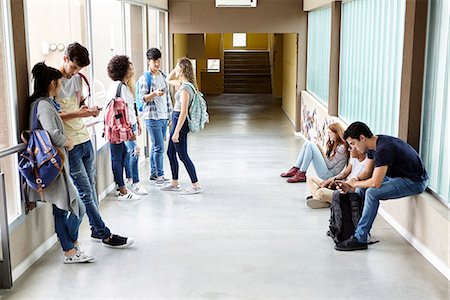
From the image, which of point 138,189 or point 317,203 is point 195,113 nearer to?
point 138,189

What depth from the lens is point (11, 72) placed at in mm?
4395

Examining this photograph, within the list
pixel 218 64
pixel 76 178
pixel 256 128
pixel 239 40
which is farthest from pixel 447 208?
pixel 239 40

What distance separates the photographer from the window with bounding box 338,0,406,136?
5.80 meters

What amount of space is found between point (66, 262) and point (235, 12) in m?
7.90

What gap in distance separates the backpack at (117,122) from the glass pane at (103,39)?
2.20 ft

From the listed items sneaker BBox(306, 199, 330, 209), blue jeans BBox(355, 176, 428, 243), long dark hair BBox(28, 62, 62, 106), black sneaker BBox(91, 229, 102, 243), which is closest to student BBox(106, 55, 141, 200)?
black sneaker BBox(91, 229, 102, 243)

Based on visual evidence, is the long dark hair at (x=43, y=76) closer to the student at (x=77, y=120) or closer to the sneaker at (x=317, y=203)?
the student at (x=77, y=120)

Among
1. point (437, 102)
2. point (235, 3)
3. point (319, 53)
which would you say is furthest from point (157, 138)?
point (235, 3)

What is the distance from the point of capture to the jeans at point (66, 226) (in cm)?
459

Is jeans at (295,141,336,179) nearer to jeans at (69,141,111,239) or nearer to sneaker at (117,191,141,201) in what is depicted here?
sneaker at (117,191,141,201)

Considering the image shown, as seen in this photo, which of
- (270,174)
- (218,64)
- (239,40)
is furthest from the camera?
(239,40)

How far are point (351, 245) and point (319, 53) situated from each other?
19.6 ft

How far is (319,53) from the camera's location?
10.4 metres

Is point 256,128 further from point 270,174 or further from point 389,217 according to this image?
point 389,217
